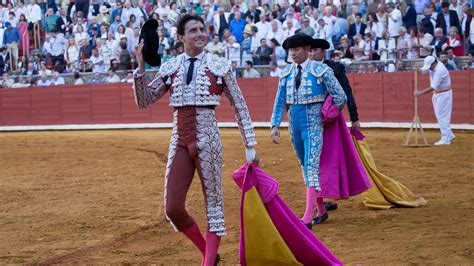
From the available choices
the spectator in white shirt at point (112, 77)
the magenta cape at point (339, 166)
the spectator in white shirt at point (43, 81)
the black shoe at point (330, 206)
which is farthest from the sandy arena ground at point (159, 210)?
the spectator in white shirt at point (43, 81)

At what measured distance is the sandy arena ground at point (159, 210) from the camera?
6035mm

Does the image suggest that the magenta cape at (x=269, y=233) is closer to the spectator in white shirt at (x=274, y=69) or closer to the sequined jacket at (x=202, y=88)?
the sequined jacket at (x=202, y=88)

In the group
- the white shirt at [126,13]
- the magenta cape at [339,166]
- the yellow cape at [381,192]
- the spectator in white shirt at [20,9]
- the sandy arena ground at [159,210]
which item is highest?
the spectator in white shirt at [20,9]

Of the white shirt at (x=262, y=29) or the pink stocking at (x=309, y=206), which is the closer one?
the pink stocking at (x=309, y=206)

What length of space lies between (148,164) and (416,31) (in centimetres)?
560

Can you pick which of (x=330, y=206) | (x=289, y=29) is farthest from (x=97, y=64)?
(x=330, y=206)

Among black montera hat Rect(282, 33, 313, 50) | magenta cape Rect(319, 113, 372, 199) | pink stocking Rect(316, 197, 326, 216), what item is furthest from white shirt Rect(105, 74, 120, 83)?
black montera hat Rect(282, 33, 313, 50)

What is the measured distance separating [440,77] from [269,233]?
914cm

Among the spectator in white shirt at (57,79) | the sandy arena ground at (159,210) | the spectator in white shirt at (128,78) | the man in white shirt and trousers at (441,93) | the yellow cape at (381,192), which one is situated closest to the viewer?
the sandy arena ground at (159,210)

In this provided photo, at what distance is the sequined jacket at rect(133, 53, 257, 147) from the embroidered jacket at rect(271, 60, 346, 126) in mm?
1685

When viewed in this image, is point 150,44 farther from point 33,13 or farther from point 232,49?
point 33,13

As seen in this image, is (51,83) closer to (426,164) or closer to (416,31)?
(416,31)

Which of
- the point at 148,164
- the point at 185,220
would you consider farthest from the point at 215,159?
the point at 148,164

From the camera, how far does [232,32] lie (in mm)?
18578
